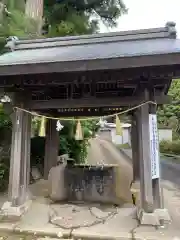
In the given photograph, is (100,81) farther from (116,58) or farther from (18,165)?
(18,165)

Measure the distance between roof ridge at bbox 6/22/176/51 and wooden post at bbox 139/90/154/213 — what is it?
171cm

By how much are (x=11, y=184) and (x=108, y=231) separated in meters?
2.42

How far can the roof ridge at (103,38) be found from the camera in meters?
5.68

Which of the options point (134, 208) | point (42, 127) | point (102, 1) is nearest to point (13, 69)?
point (42, 127)

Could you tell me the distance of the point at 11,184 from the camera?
520 centimetres

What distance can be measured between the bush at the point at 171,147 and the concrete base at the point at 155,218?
19.3 metres

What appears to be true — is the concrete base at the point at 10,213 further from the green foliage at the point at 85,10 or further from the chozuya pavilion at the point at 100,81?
the green foliage at the point at 85,10

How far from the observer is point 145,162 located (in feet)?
15.8

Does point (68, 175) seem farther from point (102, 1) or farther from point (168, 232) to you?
point (102, 1)

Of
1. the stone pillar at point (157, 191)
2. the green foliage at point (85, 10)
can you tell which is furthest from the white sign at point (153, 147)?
the green foliage at point (85, 10)

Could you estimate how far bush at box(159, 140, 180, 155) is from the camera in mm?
22761

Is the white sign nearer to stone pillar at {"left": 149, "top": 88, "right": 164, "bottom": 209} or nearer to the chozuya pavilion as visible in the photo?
the chozuya pavilion

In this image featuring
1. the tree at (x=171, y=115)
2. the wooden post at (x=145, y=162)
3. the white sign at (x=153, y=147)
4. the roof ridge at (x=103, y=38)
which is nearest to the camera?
the wooden post at (x=145, y=162)

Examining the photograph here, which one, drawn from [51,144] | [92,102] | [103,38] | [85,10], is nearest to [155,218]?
[92,102]
